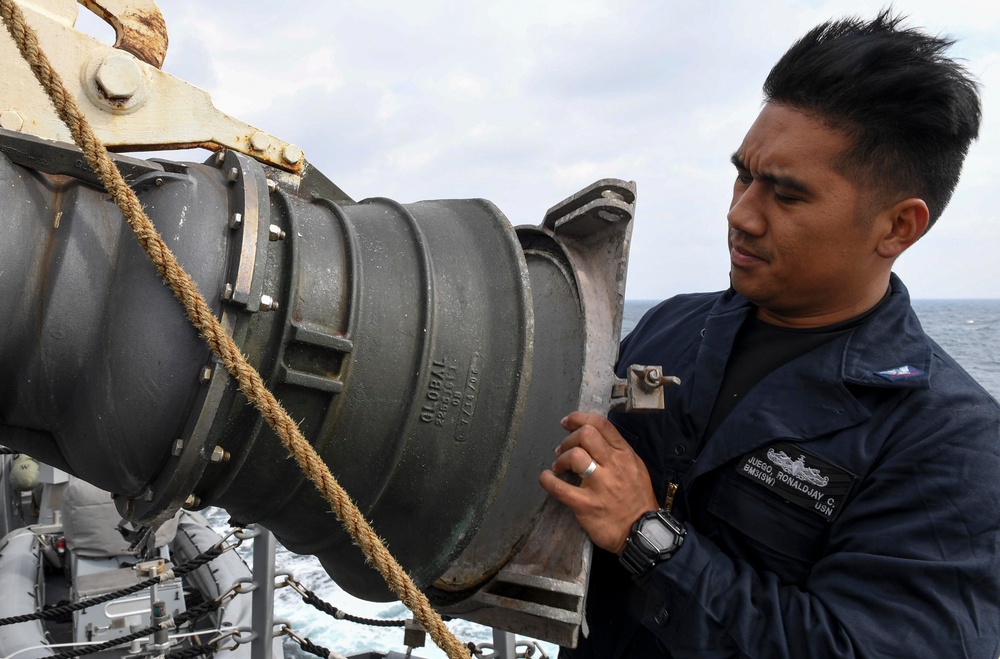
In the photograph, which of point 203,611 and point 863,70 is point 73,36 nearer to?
point 863,70

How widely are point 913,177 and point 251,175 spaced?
134 cm

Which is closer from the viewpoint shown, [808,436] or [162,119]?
[808,436]

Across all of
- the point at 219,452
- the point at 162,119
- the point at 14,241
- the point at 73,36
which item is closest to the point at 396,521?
the point at 219,452

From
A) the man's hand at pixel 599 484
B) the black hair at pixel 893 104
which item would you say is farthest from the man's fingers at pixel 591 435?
the black hair at pixel 893 104

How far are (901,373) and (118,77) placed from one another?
175cm

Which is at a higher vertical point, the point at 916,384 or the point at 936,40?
the point at 936,40

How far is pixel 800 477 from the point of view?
5.50 feet

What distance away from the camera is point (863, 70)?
Answer: 170 cm

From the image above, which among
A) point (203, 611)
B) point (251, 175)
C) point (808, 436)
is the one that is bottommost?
point (203, 611)

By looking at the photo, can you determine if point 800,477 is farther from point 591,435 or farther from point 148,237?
point 148,237

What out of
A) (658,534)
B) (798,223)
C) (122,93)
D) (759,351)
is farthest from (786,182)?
(122,93)

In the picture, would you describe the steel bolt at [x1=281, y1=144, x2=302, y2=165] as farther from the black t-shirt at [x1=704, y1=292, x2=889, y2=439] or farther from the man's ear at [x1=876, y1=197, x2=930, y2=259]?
the man's ear at [x1=876, y1=197, x2=930, y2=259]

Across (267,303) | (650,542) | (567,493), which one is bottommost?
(650,542)

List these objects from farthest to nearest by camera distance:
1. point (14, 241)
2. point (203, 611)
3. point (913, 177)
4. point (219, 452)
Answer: point (203, 611) < point (913, 177) < point (219, 452) < point (14, 241)
